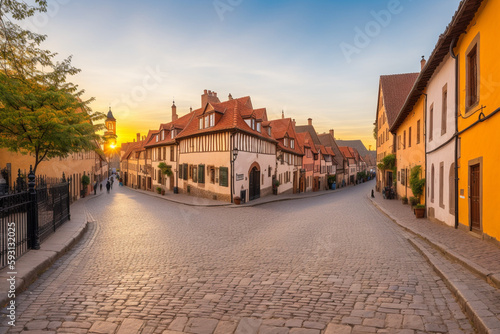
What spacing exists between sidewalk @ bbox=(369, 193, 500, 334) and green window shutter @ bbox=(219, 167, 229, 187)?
1534cm

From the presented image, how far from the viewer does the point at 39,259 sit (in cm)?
664

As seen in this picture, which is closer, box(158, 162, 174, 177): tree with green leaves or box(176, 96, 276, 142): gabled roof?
box(176, 96, 276, 142): gabled roof

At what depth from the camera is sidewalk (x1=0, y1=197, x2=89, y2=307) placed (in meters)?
5.20

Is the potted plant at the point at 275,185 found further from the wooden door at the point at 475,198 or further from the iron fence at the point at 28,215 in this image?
the wooden door at the point at 475,198

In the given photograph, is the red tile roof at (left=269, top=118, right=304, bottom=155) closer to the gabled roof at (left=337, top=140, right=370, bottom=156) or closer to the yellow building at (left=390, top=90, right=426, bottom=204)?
the yellow building at (left=390, top=90, right=426, bottom=204)

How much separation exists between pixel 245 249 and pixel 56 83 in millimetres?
12359

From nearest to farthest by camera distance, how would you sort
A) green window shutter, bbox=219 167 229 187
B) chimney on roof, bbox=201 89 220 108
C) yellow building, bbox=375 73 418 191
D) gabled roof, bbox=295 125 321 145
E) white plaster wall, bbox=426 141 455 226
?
white plaster wall, bbox=426 141 455 226
green window shutter, bbox=219 167 229 187
yellow building, bbox=375 73 418 191
chimney on roof, bbox=201 89 220 108
gabled roof, bbox=295 125 321 145

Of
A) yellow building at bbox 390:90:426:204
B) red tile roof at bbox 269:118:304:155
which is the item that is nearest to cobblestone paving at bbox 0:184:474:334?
yellow building at bbox 390:90:426:204

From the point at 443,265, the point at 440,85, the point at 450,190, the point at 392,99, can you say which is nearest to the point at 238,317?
the point at 443,265

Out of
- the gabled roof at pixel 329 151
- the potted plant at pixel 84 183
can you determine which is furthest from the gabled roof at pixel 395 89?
the potted plant at pixel 84 183

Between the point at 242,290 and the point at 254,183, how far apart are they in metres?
21.4

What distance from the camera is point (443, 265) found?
6242 millimetres

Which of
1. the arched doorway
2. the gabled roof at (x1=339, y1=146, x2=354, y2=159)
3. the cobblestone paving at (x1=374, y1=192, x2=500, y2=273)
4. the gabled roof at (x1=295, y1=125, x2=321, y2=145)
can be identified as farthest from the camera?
the gabled roof at (x1=339, y1=146, x2=354, y2=159)

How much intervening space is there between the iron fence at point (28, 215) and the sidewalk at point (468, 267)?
8085mm
